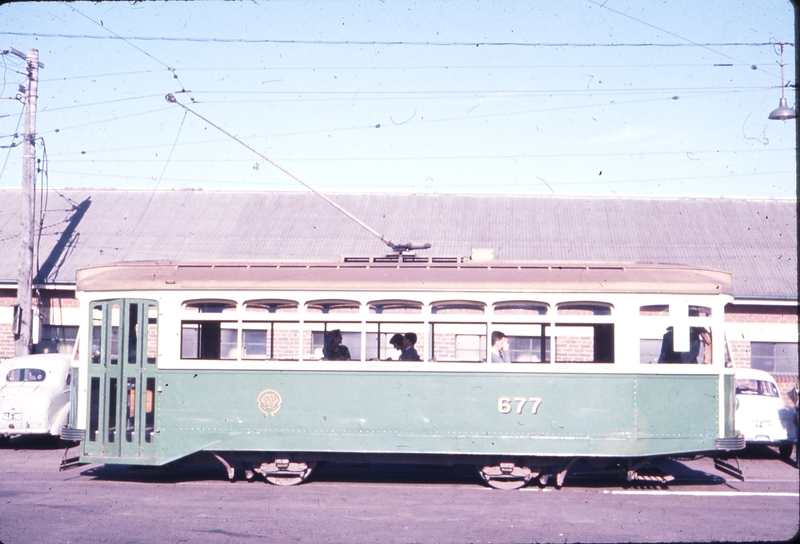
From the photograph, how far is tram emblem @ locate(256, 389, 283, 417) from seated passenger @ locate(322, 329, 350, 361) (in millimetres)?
788

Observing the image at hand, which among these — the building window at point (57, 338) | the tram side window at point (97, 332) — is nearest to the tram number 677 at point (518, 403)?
the tram side window at point (97, 332)

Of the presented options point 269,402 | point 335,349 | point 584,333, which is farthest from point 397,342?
point 584,333

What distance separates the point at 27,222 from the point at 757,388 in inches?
572

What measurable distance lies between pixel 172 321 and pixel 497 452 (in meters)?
4.25

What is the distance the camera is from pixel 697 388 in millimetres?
9055

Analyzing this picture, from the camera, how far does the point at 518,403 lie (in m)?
9.11

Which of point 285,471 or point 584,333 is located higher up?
point 584,333

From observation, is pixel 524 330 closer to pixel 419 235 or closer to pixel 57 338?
pixel 419 235

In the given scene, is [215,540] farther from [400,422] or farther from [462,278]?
[462,278]

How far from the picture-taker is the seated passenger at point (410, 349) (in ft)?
31.4

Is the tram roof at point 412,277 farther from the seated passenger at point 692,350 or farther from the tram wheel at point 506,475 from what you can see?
the tram wheel at point 506,475

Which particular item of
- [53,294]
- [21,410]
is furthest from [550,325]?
[53,294]

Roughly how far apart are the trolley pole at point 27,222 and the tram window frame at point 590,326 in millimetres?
11451

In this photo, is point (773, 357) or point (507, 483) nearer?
point (507, 483)
